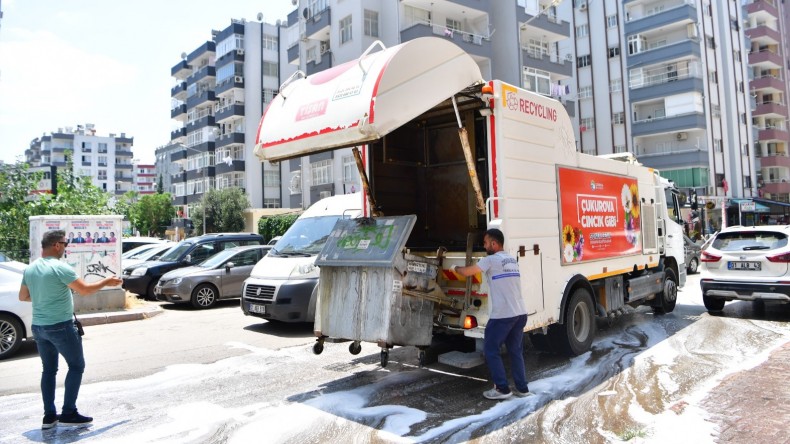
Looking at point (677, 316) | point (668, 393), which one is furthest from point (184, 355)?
point (677, 316)

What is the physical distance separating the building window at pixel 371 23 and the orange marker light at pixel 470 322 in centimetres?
2952

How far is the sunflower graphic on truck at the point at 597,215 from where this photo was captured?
671 cm

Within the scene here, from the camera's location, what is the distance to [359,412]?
198 inches

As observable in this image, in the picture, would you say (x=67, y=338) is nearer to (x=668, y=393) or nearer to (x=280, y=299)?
(x=280, y=299)

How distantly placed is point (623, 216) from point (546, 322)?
299cm

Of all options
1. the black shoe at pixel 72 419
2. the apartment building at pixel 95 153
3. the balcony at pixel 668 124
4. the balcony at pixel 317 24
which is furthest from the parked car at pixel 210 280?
the apartment building at pixel 95 153

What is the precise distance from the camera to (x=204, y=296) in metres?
12.6

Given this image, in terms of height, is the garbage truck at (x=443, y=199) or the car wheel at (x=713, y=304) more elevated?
the garbage truck at (x=443, y=199)

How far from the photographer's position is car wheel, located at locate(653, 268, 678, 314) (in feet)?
32.7

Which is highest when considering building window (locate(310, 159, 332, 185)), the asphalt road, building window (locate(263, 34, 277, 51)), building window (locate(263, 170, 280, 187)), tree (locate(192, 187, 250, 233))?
building window (locate(263, 34, 277, 51))

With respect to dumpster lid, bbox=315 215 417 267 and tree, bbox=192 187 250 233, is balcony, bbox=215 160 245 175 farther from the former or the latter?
dumpster lid, bbox=315 215 417 267

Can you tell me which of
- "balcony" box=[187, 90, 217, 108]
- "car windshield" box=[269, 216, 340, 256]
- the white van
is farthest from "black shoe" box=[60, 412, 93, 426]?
"balcony" box=[187, 90, 217, 108]

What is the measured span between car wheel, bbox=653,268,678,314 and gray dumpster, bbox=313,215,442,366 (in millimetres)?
6118

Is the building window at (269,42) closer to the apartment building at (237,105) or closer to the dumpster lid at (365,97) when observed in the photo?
the apartment building at (237,105)
